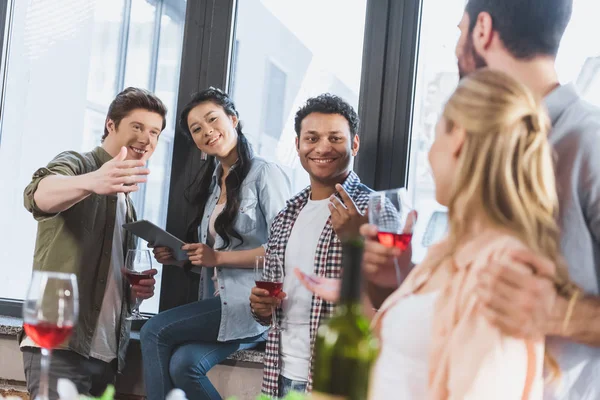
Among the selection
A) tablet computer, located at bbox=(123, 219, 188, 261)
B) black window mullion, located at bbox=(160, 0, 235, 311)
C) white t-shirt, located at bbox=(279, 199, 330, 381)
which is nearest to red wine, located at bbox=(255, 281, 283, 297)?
white t-shirt, located at bbox=(279, 199, 330, 381)

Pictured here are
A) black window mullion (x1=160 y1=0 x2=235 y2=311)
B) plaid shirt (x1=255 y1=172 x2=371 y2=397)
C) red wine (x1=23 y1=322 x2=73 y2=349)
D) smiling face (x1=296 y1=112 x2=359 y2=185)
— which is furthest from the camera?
black window mullion (x1=160 y1=0 x2=235 y2=311)

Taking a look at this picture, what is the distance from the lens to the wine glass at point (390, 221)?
1.26 metres

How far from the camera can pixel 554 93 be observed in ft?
3.85

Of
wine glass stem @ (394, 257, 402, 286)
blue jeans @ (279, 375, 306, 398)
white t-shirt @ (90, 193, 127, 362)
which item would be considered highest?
wine glass stem @ (394, 257, 402, 286)

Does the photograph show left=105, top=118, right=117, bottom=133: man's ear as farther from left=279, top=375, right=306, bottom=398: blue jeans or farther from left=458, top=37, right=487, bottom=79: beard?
left=458, top=37, right=487, bottom=79: beard

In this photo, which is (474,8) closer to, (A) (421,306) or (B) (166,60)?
(A) (421,306)

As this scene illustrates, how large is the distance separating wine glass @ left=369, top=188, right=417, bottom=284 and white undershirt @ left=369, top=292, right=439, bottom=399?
18 centimetres

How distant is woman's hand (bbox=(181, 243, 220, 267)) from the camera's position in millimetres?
2635

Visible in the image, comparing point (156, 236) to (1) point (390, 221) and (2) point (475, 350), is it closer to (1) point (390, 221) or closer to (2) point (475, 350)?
(1) point (390, 221)

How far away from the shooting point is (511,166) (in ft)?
3.29

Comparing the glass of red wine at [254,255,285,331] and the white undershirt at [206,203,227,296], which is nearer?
the glass of red wine at [254,255,285,331]

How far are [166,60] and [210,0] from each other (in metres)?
0.36

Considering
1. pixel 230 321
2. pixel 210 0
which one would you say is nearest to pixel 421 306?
pixel 230 321

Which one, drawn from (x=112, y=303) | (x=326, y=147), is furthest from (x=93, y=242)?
(x=326, y=147)
